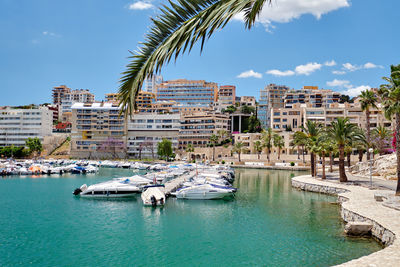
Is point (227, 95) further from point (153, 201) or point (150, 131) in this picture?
point (153, 201)

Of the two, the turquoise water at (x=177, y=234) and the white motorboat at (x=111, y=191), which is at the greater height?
the white motorboat at (x=111, y=191)

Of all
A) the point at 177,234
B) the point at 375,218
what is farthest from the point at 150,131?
the point at 375,218

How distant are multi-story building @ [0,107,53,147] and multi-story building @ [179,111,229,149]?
6302 cm

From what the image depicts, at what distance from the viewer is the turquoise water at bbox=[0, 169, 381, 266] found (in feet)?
59.5

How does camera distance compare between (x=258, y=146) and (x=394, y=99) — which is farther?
(x=258, y=146)

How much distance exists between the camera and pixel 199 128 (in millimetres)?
126625

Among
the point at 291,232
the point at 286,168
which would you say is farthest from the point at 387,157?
the point at 286,168

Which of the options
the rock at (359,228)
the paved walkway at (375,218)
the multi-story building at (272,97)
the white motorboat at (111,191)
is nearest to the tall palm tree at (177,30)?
the paved walkway at (375,218)

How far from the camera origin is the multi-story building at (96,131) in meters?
130

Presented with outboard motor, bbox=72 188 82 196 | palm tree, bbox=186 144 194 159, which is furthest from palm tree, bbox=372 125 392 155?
palm tree, bbox=186 144 194 159

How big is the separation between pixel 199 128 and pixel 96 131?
40718 millimetres

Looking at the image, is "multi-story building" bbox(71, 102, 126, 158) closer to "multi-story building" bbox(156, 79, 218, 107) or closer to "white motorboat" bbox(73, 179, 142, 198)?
"multi-story building" bbox(156, 79, 218, 107)

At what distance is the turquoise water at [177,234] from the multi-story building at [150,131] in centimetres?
9260

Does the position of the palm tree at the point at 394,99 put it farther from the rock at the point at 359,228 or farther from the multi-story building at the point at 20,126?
the multi-story building at the point at 20,126
